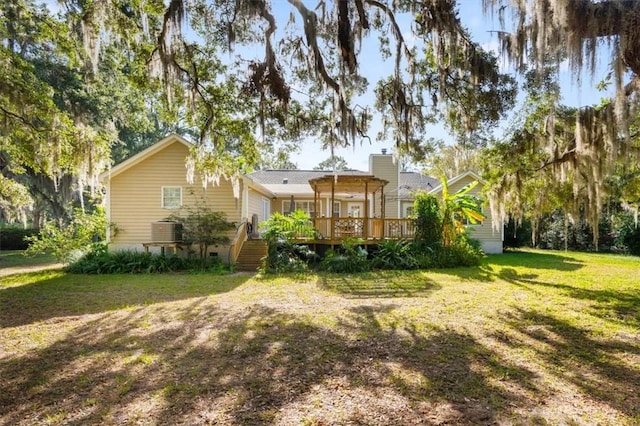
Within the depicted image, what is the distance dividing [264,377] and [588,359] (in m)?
3.48

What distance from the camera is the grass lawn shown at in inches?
117

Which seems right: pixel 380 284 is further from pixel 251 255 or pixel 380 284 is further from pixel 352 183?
pixel 251 255

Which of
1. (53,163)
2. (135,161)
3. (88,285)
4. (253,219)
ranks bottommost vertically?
(88,285)

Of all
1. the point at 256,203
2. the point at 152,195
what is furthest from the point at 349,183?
the point at 152,195

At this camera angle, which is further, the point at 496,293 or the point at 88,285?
the point at 88,285

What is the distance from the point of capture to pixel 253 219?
15.9 metres

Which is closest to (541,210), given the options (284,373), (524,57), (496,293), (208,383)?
(496,293)

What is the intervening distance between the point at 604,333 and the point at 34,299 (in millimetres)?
9912

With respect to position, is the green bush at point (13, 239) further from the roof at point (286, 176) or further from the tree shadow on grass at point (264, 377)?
the tree shadow on grass at point (264, 377)

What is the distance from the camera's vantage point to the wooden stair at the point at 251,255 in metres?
12.7

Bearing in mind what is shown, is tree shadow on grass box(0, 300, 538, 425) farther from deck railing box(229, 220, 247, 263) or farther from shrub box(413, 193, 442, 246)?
shrub box(413, 193, 442, 246)

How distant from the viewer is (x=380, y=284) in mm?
9000

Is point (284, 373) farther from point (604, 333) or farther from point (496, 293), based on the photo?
point (496, 293)

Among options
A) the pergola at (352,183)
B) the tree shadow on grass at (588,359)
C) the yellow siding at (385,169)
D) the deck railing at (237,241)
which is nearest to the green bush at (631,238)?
the yellow siding at (385,169)
